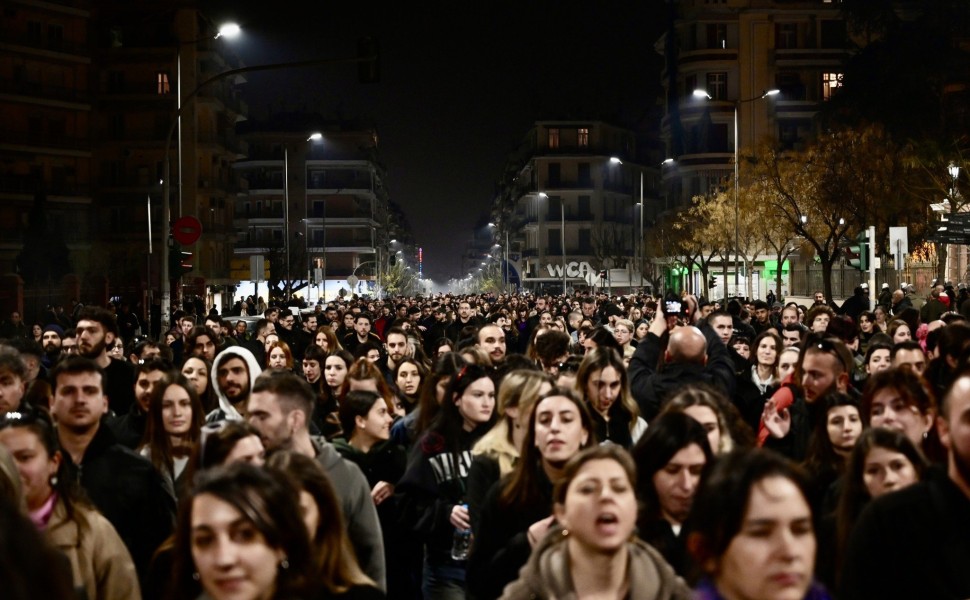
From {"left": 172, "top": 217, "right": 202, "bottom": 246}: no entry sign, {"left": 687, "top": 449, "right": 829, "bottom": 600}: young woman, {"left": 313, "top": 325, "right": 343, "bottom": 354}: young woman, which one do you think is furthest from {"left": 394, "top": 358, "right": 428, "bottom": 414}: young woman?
{"left": 172, "top": 217, "right": 202, "bottom": 246}: no entry sign

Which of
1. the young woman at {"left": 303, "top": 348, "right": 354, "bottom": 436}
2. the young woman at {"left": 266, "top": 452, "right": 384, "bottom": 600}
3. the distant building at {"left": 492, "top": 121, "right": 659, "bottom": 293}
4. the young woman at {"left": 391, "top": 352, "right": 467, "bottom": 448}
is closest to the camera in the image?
the young woman at {"left": 266, "top": 452, "right": 384, "bottom": 600}

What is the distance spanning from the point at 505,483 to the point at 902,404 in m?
2.12

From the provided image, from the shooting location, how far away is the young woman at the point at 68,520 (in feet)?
16.9

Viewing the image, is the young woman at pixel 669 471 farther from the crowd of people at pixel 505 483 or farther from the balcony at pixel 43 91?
the balcony at pixel 43 91

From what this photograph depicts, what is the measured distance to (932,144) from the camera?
43.5m

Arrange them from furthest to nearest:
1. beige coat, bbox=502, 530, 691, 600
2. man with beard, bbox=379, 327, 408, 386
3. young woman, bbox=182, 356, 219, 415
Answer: man with beard, bbox=379, 327, 408, 386 → young woman, bbox=182, 356, 219, 415 → beige coat, bbox=502, 530, 691, 600

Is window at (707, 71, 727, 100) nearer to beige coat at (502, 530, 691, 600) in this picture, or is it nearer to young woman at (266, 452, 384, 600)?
young woman at (266, 452, 384, 600)

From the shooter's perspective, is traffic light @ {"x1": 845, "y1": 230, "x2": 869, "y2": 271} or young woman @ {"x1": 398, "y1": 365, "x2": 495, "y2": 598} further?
traffic light @ {"x1": 845, "y1": 230, "x2": 869, "y2": 271}

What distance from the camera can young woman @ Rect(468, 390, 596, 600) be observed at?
227 inches

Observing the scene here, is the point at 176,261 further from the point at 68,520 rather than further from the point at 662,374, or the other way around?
the point at 68,520

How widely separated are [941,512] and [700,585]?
0.83m

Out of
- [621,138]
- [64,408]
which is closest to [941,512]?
[64,408]

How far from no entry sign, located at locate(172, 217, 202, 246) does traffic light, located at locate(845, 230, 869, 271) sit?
12.1m

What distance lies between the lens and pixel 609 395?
8586 millimetres
